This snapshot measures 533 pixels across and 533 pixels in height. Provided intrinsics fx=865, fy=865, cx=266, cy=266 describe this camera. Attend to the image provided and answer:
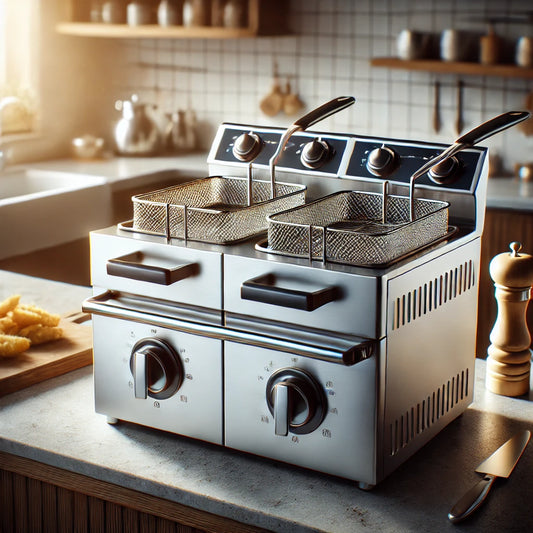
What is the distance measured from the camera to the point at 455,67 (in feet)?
11.1

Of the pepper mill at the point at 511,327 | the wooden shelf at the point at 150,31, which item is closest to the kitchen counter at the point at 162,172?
the wooden shelf at the point at 150,31

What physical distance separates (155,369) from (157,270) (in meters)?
0.17

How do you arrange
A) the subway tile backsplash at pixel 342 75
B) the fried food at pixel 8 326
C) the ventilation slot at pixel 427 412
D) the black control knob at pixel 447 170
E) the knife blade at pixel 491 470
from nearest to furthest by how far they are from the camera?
the knife blade at pixel 491 470 → the ventilation slot at pixel 427 412 → the black control knob at pixel 447 170 → the fried food at pixel 8 326 → the subway tile backsplash at pixel 342 75

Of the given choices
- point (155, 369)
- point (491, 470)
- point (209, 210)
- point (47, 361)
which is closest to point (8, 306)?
point (47, 361)

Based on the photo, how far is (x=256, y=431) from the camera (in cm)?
116

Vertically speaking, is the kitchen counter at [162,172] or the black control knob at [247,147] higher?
the black control knob at [247,147]

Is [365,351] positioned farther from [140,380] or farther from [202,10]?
[202,10]

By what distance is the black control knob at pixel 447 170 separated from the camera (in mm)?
1267

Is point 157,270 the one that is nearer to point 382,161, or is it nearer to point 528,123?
point 382,161

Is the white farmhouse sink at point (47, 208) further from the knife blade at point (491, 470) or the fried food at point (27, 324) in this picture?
the knife blade at point (491, 470)

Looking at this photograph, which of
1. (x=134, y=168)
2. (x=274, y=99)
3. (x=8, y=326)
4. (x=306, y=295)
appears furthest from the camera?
(x=274, y=99)

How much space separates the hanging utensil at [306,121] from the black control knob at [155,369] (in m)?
0.32

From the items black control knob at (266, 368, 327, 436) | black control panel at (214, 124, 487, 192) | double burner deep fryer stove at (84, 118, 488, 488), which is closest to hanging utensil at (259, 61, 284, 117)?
black control panel at (214, 124, 487, 192)

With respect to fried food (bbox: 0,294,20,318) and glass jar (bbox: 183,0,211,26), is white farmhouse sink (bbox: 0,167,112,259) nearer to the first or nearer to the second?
glass jar (bbox: 183,0,211,26)
